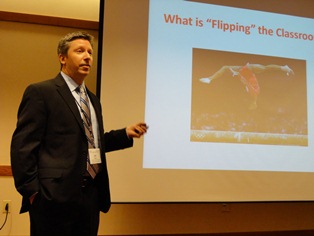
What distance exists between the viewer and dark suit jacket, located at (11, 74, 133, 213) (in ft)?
4.26

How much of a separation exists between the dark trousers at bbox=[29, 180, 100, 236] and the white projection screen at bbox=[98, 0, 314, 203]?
0.86 meters

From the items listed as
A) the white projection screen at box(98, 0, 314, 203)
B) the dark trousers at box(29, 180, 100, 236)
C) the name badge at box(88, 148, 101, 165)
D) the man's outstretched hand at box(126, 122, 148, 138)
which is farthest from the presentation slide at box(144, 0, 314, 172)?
the dark trousers at box(29, 180, 100, 236)

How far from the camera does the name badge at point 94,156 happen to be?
1.47 meters

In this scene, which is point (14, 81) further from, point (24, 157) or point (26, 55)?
point (24, 157)

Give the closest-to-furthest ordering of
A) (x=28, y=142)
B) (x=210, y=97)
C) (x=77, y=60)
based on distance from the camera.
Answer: (x=28, y=142)
(x=77, y=60)
(x=210, y=97)

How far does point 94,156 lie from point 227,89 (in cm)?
141

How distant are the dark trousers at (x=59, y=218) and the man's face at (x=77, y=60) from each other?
0.57 m

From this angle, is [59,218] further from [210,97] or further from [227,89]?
[227,89]

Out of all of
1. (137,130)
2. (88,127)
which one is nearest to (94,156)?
(88,127)

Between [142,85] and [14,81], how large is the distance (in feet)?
3.75

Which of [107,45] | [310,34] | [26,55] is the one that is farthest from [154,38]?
[310,34]

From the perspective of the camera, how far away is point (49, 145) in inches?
54.2

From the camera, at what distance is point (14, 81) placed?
8.46ft

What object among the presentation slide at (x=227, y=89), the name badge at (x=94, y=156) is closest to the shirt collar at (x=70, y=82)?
the name badge at (x=94, y=156)
